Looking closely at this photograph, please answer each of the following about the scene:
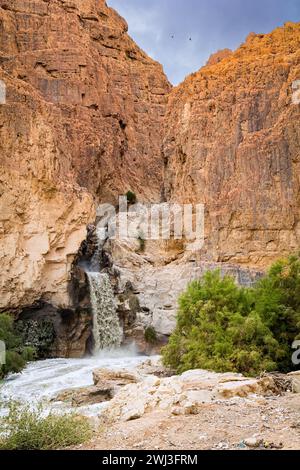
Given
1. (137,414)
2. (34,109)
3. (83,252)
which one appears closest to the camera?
(137,414)

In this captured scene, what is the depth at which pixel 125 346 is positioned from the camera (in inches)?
1214

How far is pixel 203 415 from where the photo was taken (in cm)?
984

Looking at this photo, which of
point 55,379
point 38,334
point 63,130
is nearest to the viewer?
point 55,379

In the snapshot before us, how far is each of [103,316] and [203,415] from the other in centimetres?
2193

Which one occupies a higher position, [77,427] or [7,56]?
[7,56]

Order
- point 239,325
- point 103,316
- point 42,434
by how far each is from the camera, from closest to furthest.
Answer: point 42,434
point 239,325
point 103,316

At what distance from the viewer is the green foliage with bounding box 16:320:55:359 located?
27.8 metres

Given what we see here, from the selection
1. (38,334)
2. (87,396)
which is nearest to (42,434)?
(87,396)

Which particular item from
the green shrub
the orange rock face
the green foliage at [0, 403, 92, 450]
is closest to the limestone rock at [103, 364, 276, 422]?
the green foliage at [0, 403, 92, 450]

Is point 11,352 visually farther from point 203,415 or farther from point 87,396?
point 203,415

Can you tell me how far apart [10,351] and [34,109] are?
15.0m

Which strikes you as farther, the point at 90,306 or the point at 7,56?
the point at 7,56
